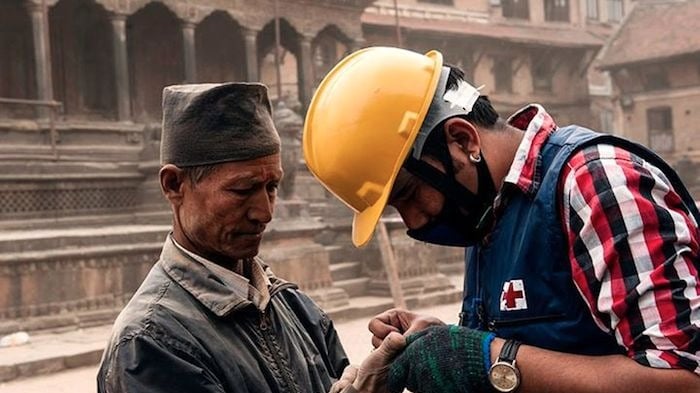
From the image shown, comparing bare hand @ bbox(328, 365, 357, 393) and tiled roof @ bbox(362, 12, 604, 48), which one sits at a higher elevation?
tiled roof @ bbox(362, 12, 604, 48)

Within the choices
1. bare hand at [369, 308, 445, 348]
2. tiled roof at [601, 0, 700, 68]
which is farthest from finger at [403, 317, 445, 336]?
tiled roof at [601, 0, 700, 68]

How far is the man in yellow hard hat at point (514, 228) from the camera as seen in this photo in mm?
1808

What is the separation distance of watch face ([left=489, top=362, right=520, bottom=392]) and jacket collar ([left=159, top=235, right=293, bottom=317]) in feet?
2.63

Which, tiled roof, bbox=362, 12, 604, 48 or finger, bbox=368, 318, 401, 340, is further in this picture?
A: tiled roof, bbox=362, 12, 604, 48

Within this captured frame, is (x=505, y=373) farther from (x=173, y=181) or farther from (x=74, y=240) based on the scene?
(x=74, y=240)

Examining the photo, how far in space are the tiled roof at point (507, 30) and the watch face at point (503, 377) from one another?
1085 inches

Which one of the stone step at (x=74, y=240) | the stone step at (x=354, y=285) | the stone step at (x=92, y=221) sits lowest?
the stone step at (x=354, y=285)

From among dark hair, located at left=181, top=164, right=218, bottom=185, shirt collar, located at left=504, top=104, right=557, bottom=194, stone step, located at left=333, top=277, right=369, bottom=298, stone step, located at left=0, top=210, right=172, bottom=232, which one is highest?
shirt collar, located at left=504, top=104, right=557, bottom=194

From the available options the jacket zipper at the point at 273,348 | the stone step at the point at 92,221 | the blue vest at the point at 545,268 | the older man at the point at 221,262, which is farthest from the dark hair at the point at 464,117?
the stone step at the point at 92,221

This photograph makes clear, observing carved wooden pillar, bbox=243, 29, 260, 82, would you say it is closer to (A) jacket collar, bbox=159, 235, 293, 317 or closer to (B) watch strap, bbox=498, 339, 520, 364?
(A) jacket collar, bbox=159, 235, 293, 317

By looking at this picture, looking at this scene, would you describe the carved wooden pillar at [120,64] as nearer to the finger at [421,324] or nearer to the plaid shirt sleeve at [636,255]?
the finger at [421,324]

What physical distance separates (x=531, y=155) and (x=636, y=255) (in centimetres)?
41

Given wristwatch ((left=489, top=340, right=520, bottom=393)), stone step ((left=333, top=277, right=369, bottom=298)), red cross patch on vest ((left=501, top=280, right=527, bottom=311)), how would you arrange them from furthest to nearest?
stone step ((left=333, top=277, right=369, bottom=298)) < red cross patch on vest ((left=501, top=280, right=527, bottom=311)) < wristwatch ((left=489, top=340, right=520, bottom=393))

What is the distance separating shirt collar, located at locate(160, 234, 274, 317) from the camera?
2.45 meters
